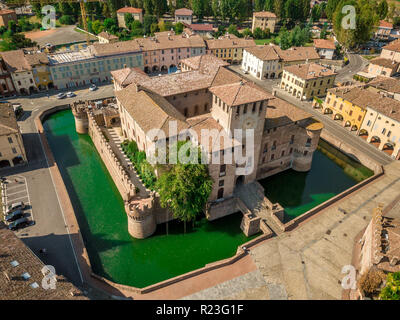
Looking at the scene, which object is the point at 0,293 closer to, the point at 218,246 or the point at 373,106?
the point at 218,246

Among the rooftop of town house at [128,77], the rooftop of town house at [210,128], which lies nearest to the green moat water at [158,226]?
the rooftop of town house at [210,128]

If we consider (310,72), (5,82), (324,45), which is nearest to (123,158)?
Result: (5,82)

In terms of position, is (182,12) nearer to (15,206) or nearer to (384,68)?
(384,68)

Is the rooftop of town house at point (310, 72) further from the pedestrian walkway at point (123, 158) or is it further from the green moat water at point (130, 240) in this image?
the pedestrian walkway at point (123, 158)

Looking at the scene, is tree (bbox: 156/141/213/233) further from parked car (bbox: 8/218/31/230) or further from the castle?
parked car (bbox: 8/218/31/230)

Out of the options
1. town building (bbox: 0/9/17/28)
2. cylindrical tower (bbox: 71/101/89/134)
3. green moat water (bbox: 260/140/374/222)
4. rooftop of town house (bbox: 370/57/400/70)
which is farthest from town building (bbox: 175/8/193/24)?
green moat water (bbox: 260/140/374/222)

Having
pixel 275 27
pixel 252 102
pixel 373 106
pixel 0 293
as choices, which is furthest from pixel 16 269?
pixel 275 27

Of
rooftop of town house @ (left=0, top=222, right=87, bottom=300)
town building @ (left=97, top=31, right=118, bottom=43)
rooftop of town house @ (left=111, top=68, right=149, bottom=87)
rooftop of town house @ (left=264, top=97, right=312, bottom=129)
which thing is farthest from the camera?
town building @ (left=97, top=31, right=118, bottom=43)
